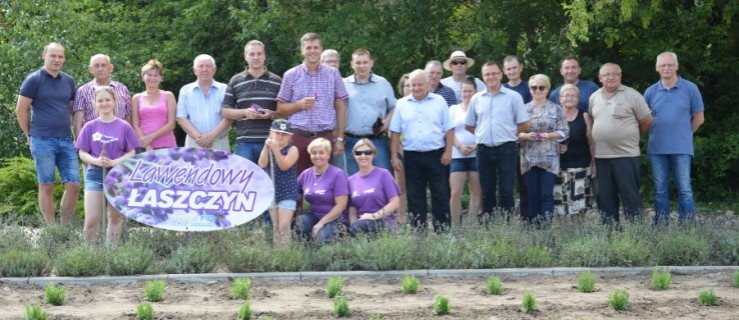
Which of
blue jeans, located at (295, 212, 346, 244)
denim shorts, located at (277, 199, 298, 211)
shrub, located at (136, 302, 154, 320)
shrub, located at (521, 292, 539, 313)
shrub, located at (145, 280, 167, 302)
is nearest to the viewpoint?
shrub, located at (136, 302, 154, 320)

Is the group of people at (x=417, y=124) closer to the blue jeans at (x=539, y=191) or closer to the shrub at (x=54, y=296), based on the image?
the blue jeans at (x=539, y=191)

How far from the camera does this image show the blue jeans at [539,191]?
1209 centimetres

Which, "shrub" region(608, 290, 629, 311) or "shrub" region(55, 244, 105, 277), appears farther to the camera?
"shrub" region(55, 244, 105, 277)

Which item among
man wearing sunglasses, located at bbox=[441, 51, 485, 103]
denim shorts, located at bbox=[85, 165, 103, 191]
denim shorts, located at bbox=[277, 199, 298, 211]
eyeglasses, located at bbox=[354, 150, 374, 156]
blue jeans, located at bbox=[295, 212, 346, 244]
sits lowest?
blue jeans, located at bbox=[295, 212, 346, 244]

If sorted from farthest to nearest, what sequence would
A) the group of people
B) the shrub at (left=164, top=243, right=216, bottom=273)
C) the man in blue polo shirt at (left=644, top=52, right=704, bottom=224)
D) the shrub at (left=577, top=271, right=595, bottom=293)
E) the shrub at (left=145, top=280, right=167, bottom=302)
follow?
the man in blue polo shirt at (left=644, top=52, right=704, bottom=224) → the group of people → the shrub at (left=164, top=243, right=216, bottom=273) → the shrub at (left=577, top=271, right=595, bottom=293) → the shrub at (left=145, top=280, right=167, bottom=302)

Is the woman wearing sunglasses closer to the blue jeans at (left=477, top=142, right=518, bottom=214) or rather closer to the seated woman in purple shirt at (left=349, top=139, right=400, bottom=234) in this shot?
the blue jeans at (left=477, top=142, right=518, bottom=214)

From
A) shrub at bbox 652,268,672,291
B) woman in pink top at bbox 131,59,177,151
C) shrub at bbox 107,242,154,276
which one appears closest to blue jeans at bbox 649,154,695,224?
shrub at bbox 652,268,672,291

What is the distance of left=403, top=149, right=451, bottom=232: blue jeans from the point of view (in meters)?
12.0

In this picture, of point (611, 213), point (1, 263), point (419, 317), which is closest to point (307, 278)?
point (419, 317)

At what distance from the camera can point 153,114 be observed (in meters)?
12.1

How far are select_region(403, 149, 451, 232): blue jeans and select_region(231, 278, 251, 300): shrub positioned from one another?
294 cm

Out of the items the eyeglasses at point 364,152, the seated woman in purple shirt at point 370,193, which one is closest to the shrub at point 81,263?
the seated woman in purple shirt at point 370,193

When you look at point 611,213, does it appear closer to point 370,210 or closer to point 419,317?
point 370,210

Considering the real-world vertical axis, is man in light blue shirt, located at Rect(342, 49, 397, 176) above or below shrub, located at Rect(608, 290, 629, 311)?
above
